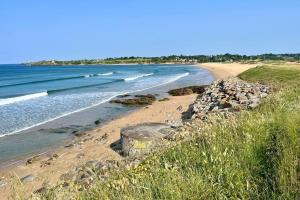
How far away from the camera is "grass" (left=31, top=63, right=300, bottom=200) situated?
4824 millimetres

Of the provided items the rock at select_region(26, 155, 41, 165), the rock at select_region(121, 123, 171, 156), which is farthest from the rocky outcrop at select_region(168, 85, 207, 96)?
the rock at select_region(121, 123, 171, 156)

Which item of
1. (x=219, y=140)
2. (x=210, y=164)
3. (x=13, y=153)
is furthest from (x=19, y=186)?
(x=13, y=153)

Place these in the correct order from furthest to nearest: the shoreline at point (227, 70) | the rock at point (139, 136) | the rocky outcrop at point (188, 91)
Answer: the shoreline at point (227, 70) → the rocky outcrop at point (188, 91) → the rock at point (139, 136)

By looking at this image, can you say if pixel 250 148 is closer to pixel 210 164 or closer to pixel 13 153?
pixel 210 164

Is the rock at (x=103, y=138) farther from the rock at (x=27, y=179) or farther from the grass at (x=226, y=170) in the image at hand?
the grass at (x=226, y=170)

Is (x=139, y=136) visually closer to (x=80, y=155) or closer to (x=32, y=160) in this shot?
(x=80, y=155)

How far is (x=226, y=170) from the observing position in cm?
524

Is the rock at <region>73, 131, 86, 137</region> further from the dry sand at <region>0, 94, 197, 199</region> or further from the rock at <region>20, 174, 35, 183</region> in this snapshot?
the rock at <region>20, 174, 35, 183</region>

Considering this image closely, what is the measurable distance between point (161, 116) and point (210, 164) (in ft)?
60.4

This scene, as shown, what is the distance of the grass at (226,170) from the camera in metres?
4.82

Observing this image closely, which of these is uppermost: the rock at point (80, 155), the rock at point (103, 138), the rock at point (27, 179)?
the rock at point (27, 179)

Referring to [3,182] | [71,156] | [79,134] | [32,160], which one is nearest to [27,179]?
Answer: [3,182]

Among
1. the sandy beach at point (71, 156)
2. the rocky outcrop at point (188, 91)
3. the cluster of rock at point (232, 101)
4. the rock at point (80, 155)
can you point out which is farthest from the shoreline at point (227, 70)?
A: the rock at point (80, 155)

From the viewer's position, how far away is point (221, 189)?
4.86m
